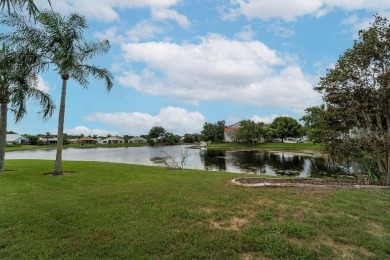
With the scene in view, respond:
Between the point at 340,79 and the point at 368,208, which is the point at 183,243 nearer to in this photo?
the point at 368,208

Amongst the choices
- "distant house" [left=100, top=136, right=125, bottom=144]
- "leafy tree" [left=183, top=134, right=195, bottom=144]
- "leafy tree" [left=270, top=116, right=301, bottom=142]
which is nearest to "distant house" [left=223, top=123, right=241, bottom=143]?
"leafy tree" [left=270, top=116, right=301, bottom=142]

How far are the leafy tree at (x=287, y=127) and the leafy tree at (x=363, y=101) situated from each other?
7091cm

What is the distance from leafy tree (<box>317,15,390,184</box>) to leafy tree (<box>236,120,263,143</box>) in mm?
70591

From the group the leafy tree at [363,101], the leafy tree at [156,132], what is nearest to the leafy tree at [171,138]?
the leafy tree at [156,132]

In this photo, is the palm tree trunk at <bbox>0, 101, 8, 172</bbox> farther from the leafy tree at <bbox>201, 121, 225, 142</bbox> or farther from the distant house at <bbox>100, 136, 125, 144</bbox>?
the distant house at <bbox>100, 136, 125, 144</bbox>

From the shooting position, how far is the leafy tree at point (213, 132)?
105 m

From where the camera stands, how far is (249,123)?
83.4 m

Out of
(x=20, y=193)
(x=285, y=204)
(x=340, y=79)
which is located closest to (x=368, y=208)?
(x=285, y=204)

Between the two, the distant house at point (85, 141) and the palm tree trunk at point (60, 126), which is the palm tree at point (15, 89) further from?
the distant house at point (85, 141)

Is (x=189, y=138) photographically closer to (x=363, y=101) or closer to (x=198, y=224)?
(x=363, y=101)

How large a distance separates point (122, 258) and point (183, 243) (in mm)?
1081

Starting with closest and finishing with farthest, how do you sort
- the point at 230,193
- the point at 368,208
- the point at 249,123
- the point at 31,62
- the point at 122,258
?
the point at 122,258 < the point at 368,208 < the point at 230,193 < the point at 31,62 < the point at 249,123

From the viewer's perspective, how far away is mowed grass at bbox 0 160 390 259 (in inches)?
181

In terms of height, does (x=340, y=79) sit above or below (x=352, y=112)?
above
